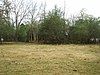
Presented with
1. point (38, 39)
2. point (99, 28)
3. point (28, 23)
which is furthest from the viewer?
point (28, 23)

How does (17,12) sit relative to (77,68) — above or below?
above

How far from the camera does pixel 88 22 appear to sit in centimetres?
4141

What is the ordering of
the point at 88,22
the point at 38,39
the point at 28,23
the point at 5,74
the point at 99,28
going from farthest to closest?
the point at 28,23 → the point at 38,39 → the point at 88,22 → the point at 99,28 → the point at 5,74

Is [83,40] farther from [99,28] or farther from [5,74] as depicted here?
[5,74]

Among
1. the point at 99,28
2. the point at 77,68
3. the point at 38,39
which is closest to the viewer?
the point at 77,68

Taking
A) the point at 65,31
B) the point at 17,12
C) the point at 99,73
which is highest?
the point at 17,12

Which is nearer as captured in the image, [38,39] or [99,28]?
[99,28]

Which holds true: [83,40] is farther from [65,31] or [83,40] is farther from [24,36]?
[24,36]

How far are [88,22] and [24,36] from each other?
14.9 meters

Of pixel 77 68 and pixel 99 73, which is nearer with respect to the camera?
pixel 99 73

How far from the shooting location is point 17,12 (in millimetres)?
46125

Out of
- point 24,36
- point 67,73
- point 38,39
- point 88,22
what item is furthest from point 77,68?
point 24,36

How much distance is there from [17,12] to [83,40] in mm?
15622

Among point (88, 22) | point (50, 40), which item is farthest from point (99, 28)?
point (50, 40)
